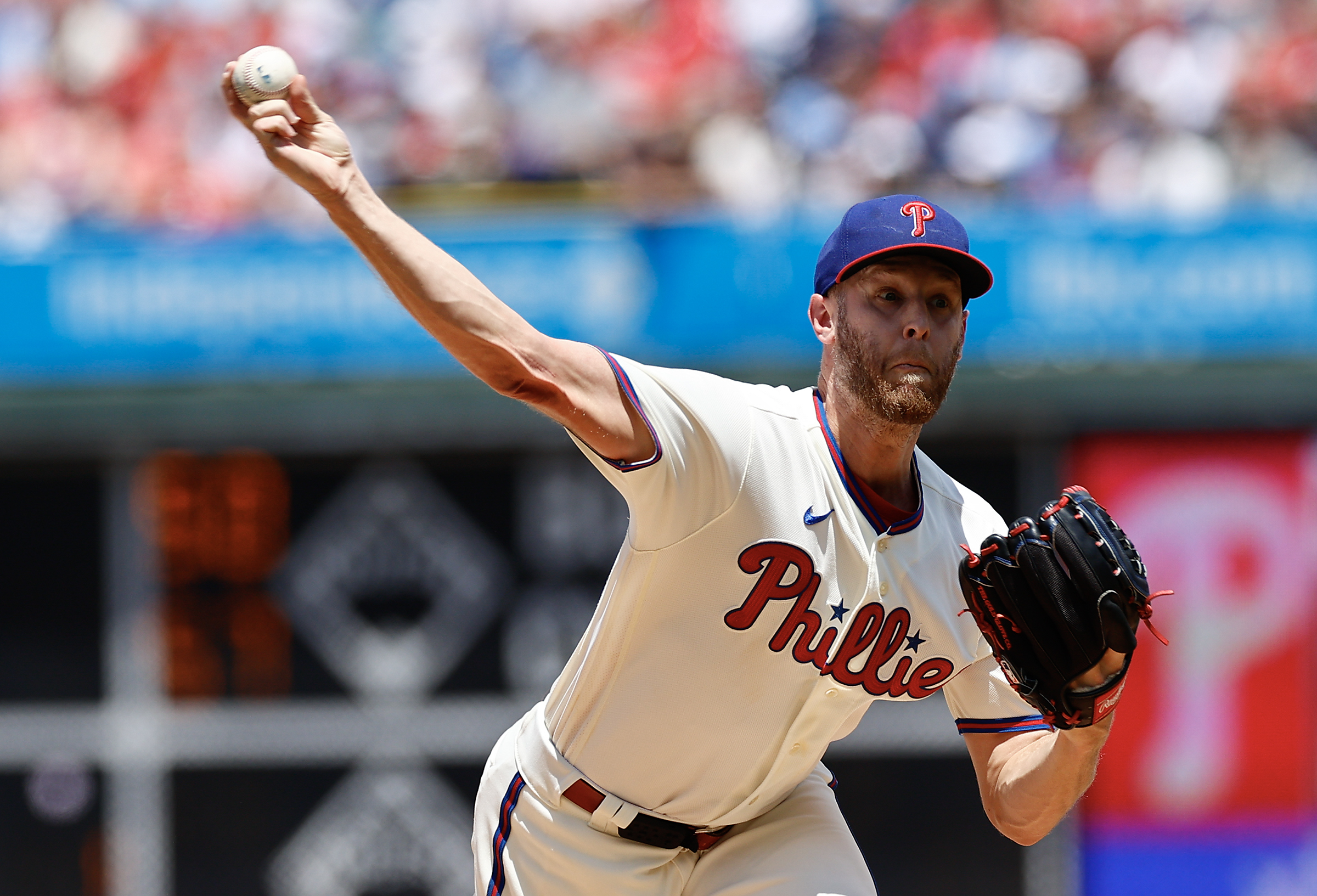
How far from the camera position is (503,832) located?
2.94 m

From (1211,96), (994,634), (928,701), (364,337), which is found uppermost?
(1211,96)

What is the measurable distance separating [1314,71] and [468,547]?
4632mm

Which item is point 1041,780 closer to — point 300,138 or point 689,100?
point 300,138

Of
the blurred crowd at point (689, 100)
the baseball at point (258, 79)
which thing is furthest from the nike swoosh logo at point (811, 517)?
the blurred crowd at point (689, 100)

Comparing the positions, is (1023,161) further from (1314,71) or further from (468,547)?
(468,547)

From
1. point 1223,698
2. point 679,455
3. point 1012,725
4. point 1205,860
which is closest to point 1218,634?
point 1223,698

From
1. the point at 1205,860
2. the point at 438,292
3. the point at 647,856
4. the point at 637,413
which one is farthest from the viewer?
the point at 1205,860

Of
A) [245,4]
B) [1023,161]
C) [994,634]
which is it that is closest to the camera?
[994,634]

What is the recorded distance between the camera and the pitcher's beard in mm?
2652

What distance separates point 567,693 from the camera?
9.29 feet

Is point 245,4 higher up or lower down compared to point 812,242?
higher up

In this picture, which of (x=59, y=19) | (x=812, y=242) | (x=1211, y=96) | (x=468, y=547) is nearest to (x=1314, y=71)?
(x=1211, y=96)

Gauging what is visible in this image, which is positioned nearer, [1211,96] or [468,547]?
[468,547]

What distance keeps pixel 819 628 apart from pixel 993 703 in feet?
1.70
